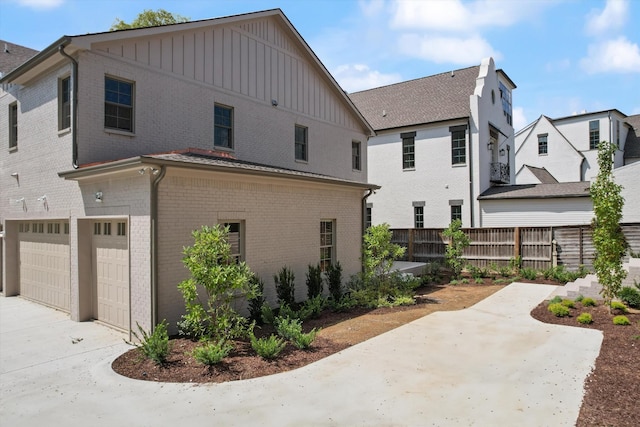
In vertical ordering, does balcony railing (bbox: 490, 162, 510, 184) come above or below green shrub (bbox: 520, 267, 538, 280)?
above

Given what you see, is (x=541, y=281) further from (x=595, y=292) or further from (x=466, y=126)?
(x=466, y=126)

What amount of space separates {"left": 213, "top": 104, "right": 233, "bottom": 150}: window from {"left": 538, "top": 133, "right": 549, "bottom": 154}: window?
2920 centimetres

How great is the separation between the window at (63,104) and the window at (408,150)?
1814 centimetres

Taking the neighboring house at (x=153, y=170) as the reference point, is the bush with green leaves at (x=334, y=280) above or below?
below

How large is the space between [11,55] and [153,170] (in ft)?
39.1

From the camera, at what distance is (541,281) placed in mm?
15602

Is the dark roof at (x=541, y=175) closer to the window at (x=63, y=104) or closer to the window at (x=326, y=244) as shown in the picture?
the window at (x=326, y=244)

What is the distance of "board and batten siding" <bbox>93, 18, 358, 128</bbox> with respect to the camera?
1161 cm

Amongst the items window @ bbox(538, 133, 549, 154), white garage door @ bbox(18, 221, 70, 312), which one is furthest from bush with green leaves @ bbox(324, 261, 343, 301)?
window @ bbox(538, 133, 549, 154)

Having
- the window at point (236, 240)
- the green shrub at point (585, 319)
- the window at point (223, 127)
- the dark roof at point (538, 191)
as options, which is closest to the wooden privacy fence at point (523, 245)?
the dark roof at point (538, 191)

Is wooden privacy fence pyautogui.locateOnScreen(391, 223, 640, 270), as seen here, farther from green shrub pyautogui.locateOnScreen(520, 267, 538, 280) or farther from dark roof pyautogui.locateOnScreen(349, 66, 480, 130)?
dark roof pyautogui.locateOnScreen(349, 66, 480, 130)

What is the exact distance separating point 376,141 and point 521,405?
2157 centimetres

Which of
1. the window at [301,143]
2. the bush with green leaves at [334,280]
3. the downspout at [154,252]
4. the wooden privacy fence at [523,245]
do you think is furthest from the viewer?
the window at [301,143]

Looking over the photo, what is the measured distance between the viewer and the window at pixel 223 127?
13.3m
